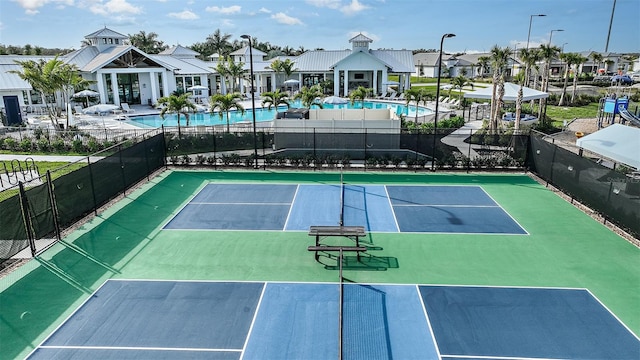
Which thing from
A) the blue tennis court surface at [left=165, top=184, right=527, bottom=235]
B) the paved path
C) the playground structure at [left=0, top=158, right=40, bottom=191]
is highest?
the paved path

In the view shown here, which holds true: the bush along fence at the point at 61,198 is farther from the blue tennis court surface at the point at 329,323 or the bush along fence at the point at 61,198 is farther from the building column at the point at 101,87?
the building column at the point at 101,87

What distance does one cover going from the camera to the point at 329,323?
8922mm

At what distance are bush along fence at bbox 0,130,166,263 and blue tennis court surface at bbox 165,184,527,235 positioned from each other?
9.36ft

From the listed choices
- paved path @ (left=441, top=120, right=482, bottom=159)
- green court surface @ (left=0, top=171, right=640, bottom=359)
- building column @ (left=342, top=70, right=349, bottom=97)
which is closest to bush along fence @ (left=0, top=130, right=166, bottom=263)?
green court surface @ (left=0, top=171, right=640, bottom=359)

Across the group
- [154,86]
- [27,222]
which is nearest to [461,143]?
[27,222]

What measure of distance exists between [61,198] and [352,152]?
12.8 meters

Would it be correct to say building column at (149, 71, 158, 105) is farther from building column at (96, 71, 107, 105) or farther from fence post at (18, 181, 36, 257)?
fence post at (18, 181, 36, 257)

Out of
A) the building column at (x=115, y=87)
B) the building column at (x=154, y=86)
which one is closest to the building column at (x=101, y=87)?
the building column at (x=115, y=87)

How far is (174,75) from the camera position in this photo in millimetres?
46500

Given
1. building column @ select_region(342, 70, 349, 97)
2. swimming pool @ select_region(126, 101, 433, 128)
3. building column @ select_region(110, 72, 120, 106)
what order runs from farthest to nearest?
building column @ select_region(342, 70, 349, 97), building column @ select_region(110, 72, 120, 106), swimming pool @ select_region(126, 101, 433, 128)

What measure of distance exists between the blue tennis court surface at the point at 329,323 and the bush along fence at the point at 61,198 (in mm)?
3154

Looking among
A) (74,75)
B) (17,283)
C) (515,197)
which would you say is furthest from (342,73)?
(17,283)

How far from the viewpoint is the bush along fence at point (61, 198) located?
1141 centimetres

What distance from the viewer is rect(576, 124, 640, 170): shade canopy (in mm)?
17312
